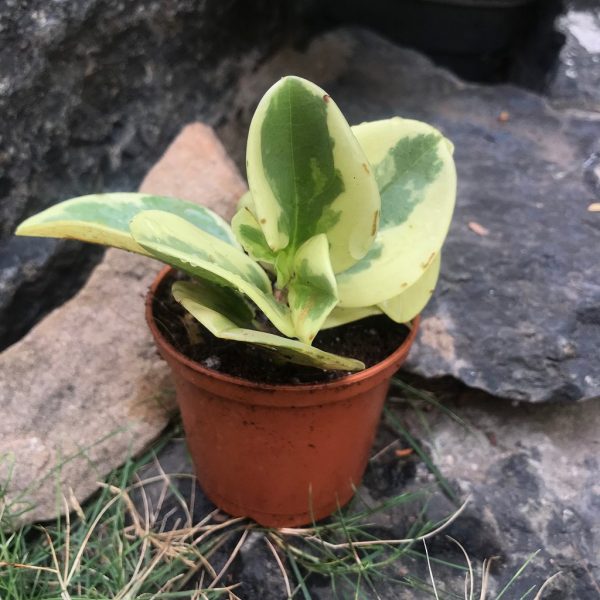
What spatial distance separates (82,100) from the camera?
1093 millimetres

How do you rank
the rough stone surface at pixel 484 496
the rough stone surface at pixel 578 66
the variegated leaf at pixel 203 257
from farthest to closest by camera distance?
1. the rough stone surface at pixel 578 66
2. the rough stone surface at pixel 484 496
3. the variegated leaf at pixel 203 257

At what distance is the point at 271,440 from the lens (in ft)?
2.81

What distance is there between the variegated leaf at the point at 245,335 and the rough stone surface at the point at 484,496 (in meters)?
0.33

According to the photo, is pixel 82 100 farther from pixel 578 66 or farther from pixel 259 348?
pixel 578 66

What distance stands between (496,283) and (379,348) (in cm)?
34

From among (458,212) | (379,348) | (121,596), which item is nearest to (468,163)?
(458,212)

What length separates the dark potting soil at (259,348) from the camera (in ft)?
2.75

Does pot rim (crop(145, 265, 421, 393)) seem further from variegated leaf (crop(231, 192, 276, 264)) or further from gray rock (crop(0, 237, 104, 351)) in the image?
gray rock (crop(0, 237, 104, 351))

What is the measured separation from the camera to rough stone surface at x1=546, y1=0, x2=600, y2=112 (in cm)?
158

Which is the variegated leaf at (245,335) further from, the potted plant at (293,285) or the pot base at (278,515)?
the pot base at (278,515)

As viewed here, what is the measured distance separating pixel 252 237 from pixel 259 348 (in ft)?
0.49

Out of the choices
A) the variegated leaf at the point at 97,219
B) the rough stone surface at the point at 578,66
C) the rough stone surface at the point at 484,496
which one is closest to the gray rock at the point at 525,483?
the rough stone surface at the point at 484,496

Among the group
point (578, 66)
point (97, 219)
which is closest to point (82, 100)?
point (97, 219)

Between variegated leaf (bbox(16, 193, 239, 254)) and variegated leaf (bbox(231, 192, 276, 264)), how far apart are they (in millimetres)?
105
